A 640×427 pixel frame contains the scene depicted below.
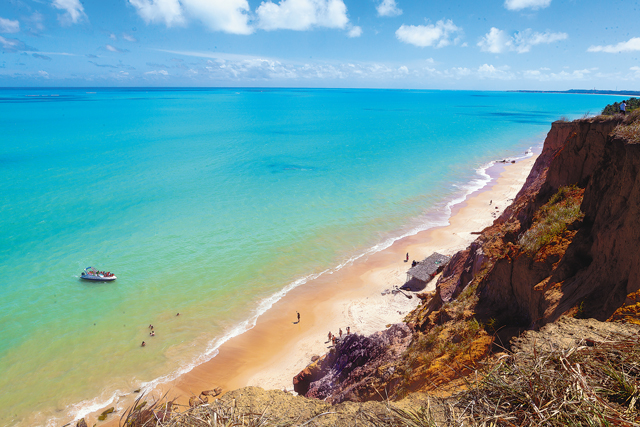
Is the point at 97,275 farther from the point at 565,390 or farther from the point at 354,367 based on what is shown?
the point at 565,390

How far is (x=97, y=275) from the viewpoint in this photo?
27.3 meters

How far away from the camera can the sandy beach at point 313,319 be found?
18.9m

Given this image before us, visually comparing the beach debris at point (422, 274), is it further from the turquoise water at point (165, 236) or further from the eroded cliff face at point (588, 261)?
the eroded cliff face at point (588, 261)

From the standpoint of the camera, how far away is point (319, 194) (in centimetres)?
4778

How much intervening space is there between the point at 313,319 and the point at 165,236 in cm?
2038

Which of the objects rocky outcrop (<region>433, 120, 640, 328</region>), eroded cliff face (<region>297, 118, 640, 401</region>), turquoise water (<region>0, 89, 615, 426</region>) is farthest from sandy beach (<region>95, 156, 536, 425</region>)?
rocky outcrop (<region>433, 120, 640, 328</region>)

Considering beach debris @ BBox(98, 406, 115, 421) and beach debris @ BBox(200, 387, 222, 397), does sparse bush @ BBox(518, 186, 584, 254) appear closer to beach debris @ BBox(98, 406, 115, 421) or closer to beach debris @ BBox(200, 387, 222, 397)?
beach debris @ BBox(200, 387, 222, 397)

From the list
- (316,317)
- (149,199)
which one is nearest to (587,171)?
(316,317)

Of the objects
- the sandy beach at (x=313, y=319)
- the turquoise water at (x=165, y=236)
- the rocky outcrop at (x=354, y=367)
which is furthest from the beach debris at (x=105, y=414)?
the rocky outcrop at (x=354, y=367)

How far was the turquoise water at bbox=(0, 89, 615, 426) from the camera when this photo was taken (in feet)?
67.1

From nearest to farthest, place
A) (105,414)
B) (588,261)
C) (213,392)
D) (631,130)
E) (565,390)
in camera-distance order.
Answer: (565,390) → (588,261) → (631,130) → (105,414) → (213,392)

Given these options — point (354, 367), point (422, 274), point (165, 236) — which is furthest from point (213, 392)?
point (165, 236)

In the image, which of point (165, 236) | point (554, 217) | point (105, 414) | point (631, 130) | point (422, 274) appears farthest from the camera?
point (165, 236)

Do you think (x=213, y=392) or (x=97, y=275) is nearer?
(x=213, y=392)
